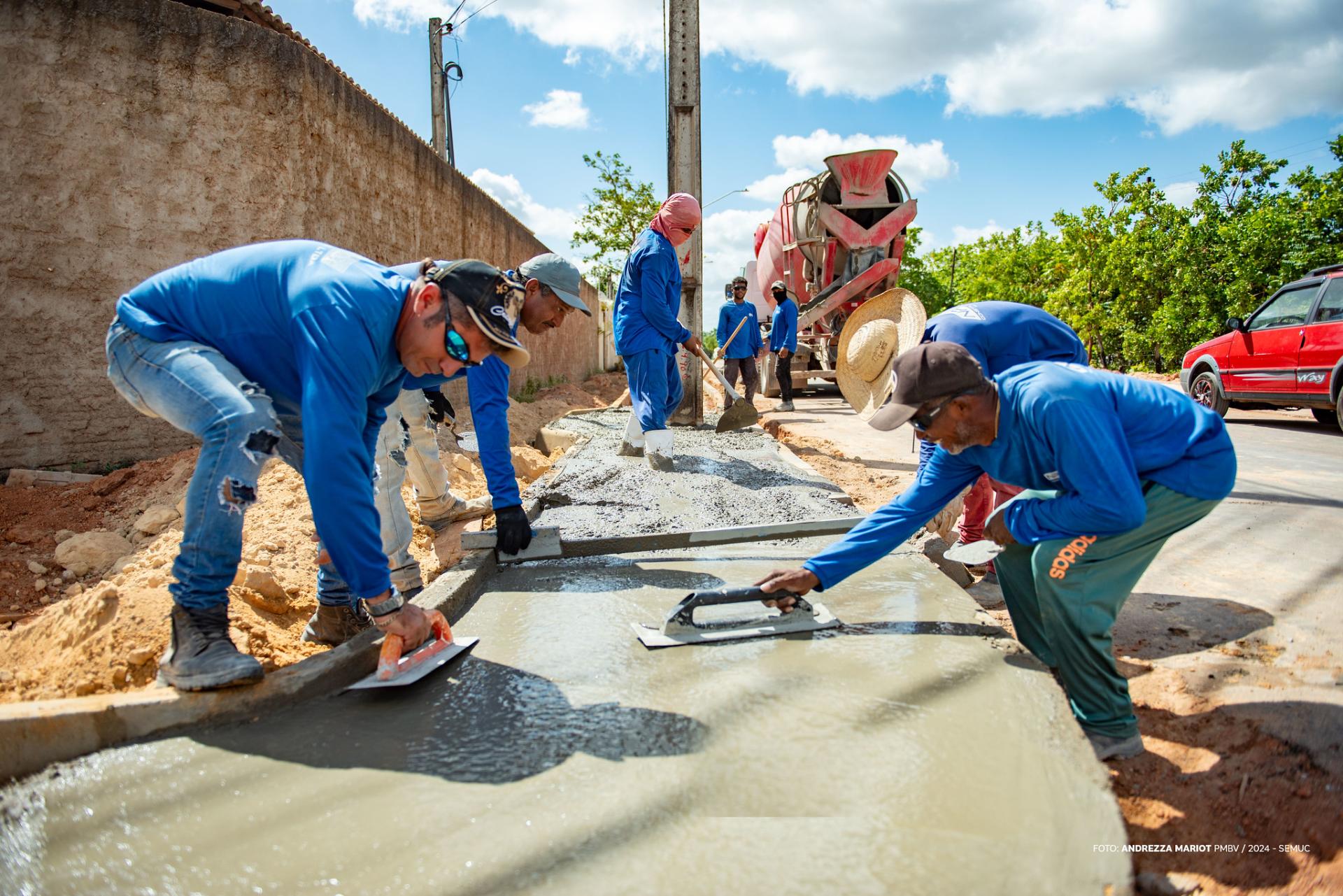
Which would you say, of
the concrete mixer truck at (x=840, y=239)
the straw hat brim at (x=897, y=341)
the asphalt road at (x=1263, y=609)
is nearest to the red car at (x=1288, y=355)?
the asphalt road at (x=1263, y=609)

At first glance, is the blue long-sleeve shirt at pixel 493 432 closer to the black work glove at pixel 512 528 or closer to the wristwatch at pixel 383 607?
the black work glove at pixel 512 528

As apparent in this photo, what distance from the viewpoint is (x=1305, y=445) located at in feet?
23.9

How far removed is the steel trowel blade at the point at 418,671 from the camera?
6.45ft

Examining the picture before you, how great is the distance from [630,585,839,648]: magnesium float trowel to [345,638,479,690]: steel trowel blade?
537 mm

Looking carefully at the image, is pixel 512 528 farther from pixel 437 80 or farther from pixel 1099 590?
pixel 437 80

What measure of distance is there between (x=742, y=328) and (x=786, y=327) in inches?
43.3

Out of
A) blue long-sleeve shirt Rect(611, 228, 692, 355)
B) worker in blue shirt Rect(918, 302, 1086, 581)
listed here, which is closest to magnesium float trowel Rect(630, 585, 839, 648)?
worker in blue shirt Rect(918, 302, 1086, 581)

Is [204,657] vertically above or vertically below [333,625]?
above

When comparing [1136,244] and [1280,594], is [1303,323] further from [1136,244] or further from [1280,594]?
[1136,244]

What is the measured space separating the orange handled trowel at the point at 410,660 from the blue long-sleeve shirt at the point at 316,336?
0.19 m

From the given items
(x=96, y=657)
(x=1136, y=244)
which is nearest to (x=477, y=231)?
(x=96, y=657)

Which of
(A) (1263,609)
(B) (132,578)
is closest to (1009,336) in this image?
(A) (1263,609)

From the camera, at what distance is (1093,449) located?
1909mm

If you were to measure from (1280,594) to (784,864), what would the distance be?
3079mm
